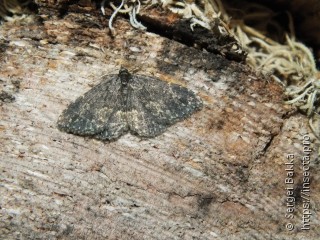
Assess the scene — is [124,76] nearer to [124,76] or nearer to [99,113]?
[124,76]

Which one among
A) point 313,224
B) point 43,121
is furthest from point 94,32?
point 313,224

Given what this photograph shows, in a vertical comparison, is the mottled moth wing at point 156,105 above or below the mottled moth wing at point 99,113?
above

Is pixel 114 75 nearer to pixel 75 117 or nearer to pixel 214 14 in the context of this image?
pixel 75 117

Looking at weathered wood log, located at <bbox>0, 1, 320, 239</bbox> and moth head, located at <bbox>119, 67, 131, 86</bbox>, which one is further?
moth head, located at <bbox>119, 67, 131, 86</bbox>

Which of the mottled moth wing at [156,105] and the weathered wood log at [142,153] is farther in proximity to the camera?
the mottled moth wing at [156,105]

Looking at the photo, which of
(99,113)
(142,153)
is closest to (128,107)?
(99,113)
